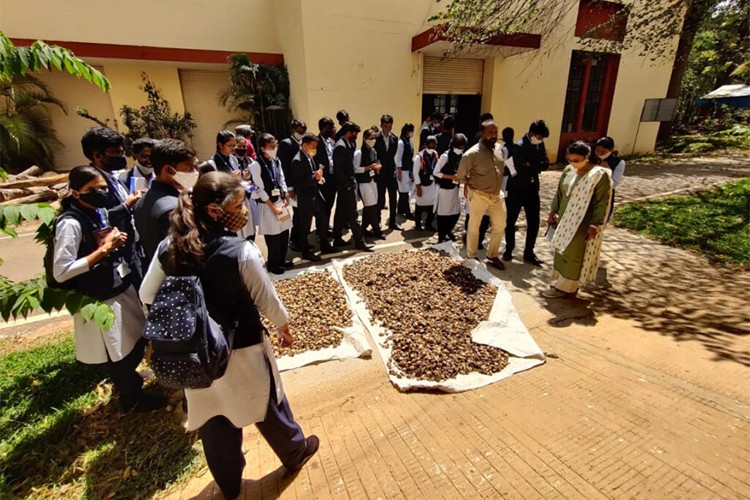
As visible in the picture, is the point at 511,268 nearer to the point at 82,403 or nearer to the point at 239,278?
the point at 239,278

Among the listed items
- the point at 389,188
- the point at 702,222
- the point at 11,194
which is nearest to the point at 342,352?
the point at 389,188

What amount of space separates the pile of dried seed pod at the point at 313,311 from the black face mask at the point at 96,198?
5.81 feet

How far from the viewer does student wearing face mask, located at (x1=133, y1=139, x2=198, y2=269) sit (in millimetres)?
2451

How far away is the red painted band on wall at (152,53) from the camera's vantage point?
9.72 meters

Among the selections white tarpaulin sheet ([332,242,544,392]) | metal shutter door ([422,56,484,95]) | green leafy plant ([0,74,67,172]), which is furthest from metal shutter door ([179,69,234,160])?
white tarpaulin sheet ([332,242,544,392])

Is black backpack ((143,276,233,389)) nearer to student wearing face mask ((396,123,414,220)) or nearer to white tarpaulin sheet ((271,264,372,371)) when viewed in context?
white tarpaulin sheet ((271,264,372,371))

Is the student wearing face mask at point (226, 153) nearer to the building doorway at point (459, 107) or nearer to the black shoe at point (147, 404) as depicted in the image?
the black shoe at point (147, 404)

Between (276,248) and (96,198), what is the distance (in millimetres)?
2696

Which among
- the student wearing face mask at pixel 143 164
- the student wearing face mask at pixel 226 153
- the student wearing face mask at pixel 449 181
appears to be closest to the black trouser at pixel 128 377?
the student wearing face mask at pixel 143 164

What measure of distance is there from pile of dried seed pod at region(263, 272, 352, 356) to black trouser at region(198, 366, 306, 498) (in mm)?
1257

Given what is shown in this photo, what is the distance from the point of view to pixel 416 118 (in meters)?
11.8

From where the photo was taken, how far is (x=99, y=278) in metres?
2.50

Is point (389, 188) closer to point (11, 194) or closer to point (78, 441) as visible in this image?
point (78, 441)

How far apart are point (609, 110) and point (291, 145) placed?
1430cm
